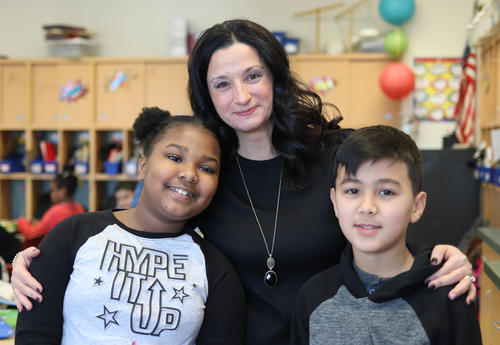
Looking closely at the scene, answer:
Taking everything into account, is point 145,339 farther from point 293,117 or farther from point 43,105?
point 43,105

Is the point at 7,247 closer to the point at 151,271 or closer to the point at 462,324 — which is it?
the point at 151,271

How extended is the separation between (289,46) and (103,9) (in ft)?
7.02

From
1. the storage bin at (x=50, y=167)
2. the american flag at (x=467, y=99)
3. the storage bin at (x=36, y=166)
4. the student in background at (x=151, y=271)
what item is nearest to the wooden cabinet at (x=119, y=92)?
the storage bin at (x=50, y=167)

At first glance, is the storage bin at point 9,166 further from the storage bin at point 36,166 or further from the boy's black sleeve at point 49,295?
the boy's black sleeve at point 49,295

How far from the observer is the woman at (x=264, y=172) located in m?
1.53

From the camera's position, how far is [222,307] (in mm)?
1440

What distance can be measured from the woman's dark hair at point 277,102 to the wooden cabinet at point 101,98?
134 inches

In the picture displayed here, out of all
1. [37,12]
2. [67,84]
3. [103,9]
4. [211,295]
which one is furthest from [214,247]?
[37,12]

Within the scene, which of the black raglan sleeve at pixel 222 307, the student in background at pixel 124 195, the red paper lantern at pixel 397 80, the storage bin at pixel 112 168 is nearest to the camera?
the black raglan sleeve at pixel 222 307

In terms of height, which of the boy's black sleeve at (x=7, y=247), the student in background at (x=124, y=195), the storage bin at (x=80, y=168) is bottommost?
the boy's black sleeve at (x=7, y=247)

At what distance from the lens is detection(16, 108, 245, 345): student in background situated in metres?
1.36

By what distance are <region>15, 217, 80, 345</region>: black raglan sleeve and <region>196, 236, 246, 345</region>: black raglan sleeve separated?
37 centimetres

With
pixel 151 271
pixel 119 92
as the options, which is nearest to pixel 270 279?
pixel 151 271

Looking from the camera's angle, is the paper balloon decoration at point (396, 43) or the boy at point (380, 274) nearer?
the boy at point (380, 274)
